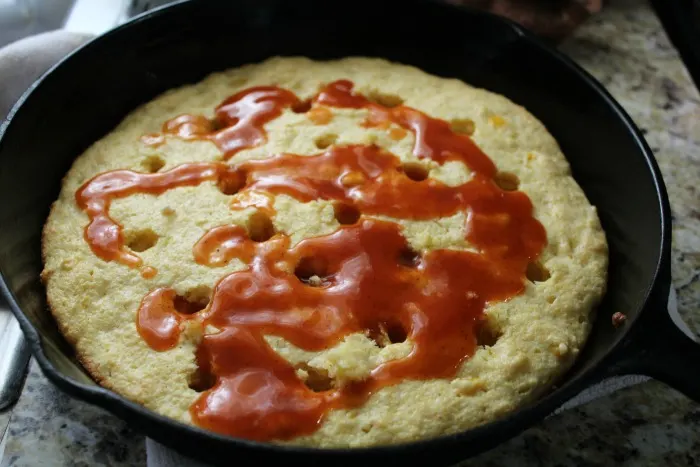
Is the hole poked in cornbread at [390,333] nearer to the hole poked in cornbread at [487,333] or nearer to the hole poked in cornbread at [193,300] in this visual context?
the hole poked in cornbread at [487,333]

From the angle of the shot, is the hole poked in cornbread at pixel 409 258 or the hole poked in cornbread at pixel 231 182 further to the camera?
the hole poked in cornbread at pixel 231 182

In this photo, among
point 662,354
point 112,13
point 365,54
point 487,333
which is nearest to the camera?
point 662,354

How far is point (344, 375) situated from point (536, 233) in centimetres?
58

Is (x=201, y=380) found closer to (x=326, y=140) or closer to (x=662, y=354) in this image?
(x=326, y=140)

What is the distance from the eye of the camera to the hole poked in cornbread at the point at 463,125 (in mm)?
1847

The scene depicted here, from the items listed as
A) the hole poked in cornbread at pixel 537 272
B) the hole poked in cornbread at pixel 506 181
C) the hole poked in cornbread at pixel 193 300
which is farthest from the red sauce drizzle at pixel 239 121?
the hole poked in cornbread at pixel 537 272

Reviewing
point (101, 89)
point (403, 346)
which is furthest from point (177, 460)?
point (101, 89)

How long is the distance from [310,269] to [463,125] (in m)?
0.62

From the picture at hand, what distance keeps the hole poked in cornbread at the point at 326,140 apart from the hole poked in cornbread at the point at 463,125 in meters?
0.30

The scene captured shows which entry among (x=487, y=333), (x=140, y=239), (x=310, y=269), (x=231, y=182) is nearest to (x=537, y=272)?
(x=487, y=333)

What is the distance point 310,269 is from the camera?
1.50 metres

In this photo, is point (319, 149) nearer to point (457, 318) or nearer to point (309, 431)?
point (457, 318)

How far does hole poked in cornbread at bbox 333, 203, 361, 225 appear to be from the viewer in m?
1.60

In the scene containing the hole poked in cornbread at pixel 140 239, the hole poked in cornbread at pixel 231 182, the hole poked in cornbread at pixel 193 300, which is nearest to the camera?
the hole poked in cornbread at pixel 193 300
